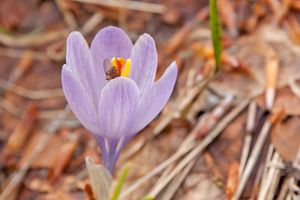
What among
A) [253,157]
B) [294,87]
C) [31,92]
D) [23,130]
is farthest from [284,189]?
[31,92]

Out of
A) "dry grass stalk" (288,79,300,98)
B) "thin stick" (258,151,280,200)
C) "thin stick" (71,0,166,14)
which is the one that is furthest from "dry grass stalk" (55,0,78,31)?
"thin stick" (258,151,280,200)

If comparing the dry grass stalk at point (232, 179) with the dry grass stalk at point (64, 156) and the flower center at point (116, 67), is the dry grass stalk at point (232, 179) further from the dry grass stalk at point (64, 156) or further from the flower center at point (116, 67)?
the dry grass stalk at point (64, 156)

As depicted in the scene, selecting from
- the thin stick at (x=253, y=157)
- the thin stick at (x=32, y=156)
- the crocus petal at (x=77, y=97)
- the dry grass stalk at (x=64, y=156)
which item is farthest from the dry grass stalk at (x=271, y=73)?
the thin stick at (x=32, y=156)

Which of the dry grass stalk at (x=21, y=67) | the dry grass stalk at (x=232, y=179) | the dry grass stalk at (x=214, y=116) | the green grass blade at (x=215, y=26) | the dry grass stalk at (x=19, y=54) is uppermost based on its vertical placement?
the dry grass stalk at (x=19, y=54)

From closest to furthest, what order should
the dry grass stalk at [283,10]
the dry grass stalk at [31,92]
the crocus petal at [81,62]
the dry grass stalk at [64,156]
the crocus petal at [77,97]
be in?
the crocus petal at [77,97]
the crocus petal at [81,62]
the dry grass stalk at [64,156]
the dry grass stalk at [283,10]
the dry grass stalk at [31,92]

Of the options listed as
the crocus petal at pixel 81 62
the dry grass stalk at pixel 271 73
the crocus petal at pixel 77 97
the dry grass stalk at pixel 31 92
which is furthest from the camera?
the dry grass stalk at pixel 31 92

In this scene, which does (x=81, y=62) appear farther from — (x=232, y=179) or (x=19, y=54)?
(x=19, y=54)

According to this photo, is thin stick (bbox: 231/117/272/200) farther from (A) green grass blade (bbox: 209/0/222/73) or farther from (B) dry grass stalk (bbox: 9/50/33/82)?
(B) dry grass stalk (bbox: 9/50/33/82)

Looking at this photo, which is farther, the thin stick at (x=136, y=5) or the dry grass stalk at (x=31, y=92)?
the thin stick at (x=136, y=5)
